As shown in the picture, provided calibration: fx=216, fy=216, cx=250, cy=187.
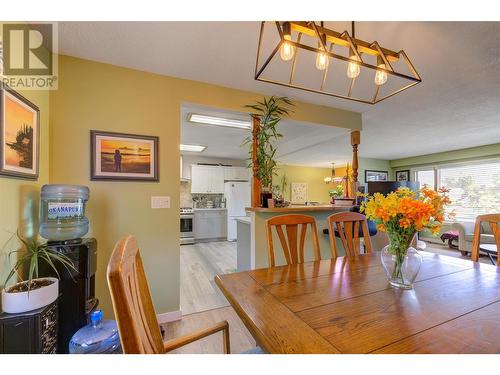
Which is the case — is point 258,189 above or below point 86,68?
below

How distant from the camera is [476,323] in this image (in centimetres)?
75

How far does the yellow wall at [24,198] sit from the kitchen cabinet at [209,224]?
4048 mm

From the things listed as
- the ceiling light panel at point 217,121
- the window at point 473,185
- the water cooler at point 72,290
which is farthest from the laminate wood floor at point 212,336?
the window at point 473,185

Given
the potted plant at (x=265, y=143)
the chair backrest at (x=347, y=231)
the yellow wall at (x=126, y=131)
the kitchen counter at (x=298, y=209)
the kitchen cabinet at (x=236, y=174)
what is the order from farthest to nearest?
the kitchen cabinet at (x=236, y=174), the potted plant at (x=265, y=143), the kitchen counter at (x=298, y=209), the yellow wall at (x=126, y=131), the chair backrest at (x=347, y=231)

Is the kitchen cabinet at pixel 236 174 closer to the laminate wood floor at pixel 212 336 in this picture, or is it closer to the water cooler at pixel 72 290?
the laminate wood floor at pixel 212 336

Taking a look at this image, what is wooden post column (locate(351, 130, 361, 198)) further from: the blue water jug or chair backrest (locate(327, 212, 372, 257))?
the blue water jug

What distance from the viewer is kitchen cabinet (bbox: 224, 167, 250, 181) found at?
6.41 metres

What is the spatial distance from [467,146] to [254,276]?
21.8 feet

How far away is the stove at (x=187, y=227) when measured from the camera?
549 centimetres

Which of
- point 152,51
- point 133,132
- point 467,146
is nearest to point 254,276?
point 133,132

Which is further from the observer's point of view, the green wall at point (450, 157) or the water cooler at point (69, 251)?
the green wall at point (450, 157)

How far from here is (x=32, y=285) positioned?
1309 millimetres

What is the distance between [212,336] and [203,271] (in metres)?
1.70
